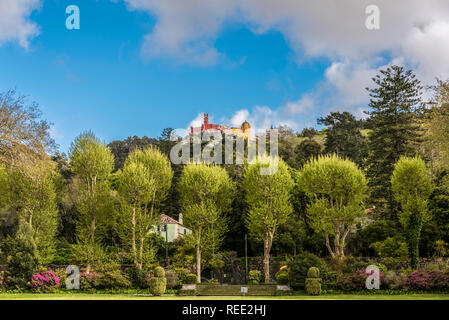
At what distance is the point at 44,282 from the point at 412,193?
28078mm

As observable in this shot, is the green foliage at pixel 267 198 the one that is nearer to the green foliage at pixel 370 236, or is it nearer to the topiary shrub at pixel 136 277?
the green foliage at pixel 370 236

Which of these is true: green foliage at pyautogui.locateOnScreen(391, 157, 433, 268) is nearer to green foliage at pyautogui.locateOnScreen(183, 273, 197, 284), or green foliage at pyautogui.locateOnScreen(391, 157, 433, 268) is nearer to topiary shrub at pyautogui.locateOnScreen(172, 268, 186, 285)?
green foliage at pyautogui.locateOnScreen(183, 273, 197, 284)

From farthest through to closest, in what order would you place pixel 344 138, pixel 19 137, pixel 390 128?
pixel 344 138
pixel 390 128
pixel 19 137

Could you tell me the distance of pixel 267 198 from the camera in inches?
1375

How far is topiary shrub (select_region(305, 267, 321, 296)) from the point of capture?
1077 inches

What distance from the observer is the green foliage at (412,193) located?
1302 inches

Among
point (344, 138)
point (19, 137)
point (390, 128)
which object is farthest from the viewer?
point (344, 138)

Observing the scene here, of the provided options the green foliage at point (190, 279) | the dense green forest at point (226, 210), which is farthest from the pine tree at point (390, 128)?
the green foliage at point (190, 279)

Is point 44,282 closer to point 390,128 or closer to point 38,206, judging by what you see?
point 38,206

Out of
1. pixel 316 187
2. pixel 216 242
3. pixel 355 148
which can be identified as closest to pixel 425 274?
pixel 316 187

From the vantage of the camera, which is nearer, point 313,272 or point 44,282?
point 313,272

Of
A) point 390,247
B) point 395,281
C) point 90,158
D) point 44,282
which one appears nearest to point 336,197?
point 390,247

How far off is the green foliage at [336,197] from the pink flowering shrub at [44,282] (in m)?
19.7

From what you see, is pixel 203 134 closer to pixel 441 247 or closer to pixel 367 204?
pixel 367 204
